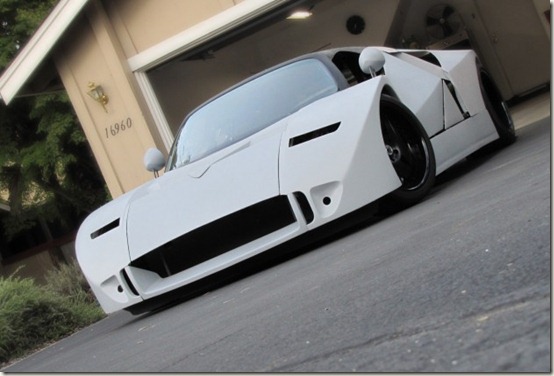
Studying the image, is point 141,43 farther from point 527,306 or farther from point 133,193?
point 527,306

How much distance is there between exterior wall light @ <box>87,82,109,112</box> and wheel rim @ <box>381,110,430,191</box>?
268 inches

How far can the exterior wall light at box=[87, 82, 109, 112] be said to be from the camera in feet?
37.4

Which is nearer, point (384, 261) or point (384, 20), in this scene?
point (384, 261)

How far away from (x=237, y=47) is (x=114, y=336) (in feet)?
35.1

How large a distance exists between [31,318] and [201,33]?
16.5 feet

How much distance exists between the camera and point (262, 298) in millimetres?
4121

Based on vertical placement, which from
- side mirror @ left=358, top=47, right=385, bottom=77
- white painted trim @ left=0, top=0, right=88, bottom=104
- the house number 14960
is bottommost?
side mirror @ left=358, top=47, right=385, bottom=77

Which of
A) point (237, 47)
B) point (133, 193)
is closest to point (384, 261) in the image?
point (133, 193)

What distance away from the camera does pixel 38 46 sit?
446 inches

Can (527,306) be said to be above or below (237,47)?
below

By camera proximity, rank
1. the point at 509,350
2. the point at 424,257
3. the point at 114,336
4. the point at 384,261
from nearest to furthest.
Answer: the point at 509,350 → the point at 424,257 → the point at 384,261 → the point at 114,336

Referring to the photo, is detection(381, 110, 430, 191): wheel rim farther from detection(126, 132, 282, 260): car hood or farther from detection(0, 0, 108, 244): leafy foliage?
detection(0, 0, 108, 244): leafy foliage

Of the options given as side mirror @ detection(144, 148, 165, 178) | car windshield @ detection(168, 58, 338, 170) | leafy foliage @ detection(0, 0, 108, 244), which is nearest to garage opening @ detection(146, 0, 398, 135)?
leafy foliage @ detection(0, 0, 108, 244)

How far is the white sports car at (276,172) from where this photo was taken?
4.84 meters
